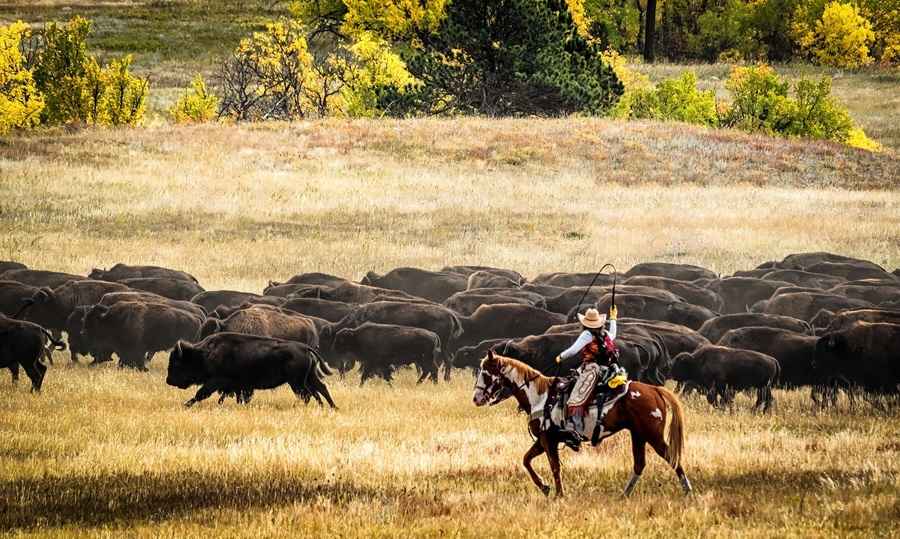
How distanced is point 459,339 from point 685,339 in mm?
4100

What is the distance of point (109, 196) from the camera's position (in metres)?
43.6

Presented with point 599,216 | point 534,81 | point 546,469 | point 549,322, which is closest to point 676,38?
point 534,81

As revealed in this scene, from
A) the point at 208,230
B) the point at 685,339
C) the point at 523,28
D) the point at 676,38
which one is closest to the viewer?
the point at 685,339

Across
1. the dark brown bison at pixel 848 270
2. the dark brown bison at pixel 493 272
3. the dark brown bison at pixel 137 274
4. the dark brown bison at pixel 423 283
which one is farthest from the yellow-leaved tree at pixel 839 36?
the dark brown bison at pixel 137 274

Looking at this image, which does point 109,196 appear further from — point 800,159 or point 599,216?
point 800,159

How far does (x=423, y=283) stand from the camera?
2616 centimetres

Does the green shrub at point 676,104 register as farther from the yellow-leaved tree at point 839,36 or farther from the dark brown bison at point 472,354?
the dark brown bison at point 472,354

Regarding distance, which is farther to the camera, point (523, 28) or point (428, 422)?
point (523, 28)

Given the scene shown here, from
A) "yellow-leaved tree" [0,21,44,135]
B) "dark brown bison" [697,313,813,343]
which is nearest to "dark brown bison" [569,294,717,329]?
"dark brown bison" [697,313,813,343]

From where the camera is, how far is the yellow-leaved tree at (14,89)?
63.5 meters

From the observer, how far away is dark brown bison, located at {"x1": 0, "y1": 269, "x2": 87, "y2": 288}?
24.3 m

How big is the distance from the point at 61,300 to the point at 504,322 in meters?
7.70

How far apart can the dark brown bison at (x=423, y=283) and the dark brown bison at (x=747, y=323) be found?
6.97 m

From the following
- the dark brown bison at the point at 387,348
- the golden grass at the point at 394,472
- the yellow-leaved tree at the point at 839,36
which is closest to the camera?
the golden grass at the point at 394,472
